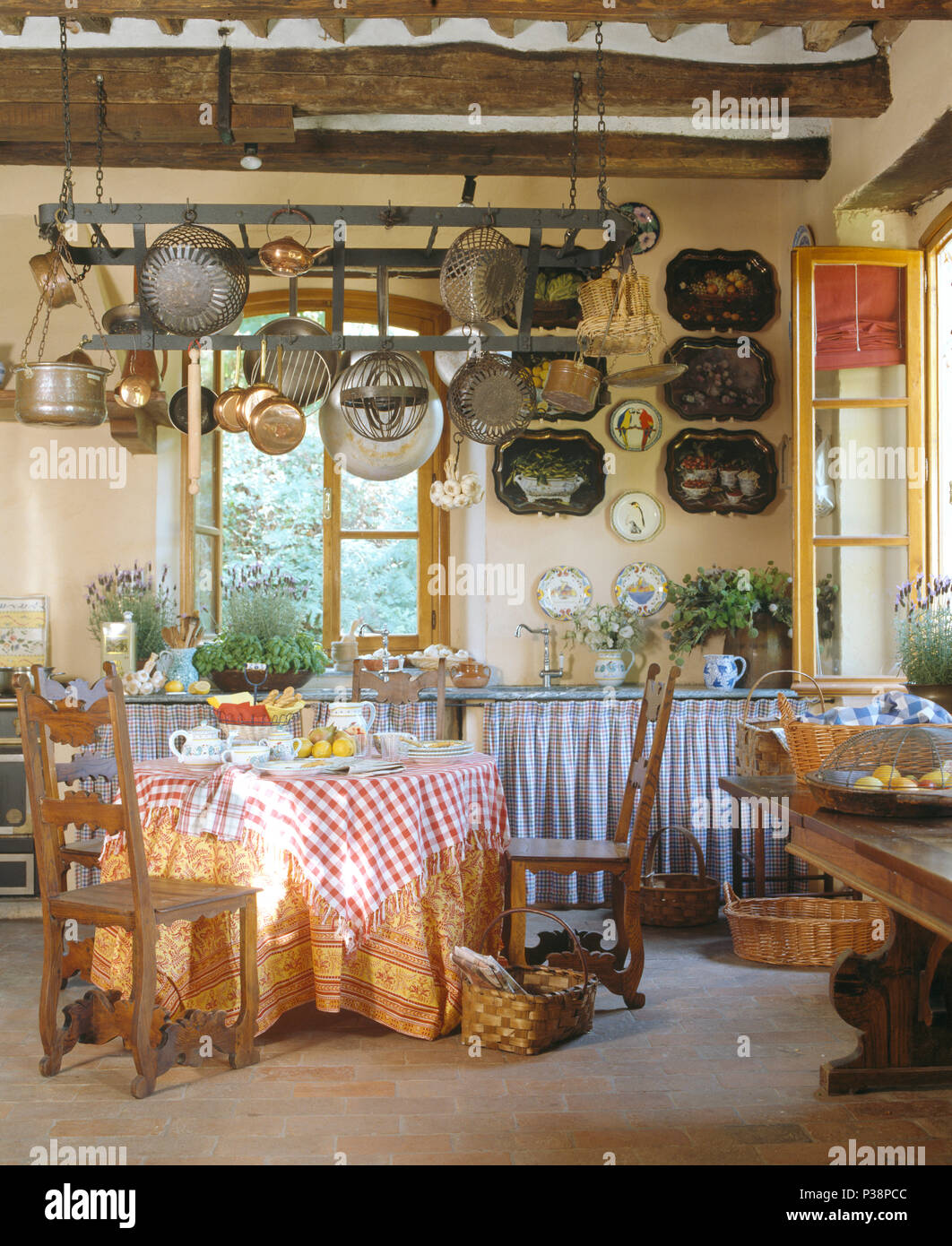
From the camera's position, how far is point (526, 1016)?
3387 mm

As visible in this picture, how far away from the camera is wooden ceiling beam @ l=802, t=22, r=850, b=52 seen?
15.2ft

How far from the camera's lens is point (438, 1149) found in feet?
9.04

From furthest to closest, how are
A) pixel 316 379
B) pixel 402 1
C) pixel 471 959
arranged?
pixel 316 379
pixel 402 1
pixel 471 959

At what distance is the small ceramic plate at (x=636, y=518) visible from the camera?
6.08 m

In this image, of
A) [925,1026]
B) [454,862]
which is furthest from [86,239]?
[925,1026]

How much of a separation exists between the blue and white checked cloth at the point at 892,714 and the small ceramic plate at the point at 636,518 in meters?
2.37

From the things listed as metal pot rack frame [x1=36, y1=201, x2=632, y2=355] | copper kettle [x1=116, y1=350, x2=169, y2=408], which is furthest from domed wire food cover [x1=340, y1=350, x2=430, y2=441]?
copper kettle [x1=116, y1=350, x2=169, y2=408]

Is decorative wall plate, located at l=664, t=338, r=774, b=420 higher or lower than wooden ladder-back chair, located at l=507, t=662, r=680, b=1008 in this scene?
higher

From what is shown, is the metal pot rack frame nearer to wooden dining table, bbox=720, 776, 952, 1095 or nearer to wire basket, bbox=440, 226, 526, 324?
wire basket, bbox=440, 226, 526, 324

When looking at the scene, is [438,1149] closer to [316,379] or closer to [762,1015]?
[762,1015]

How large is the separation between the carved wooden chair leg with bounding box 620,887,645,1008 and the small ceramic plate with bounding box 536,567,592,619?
7.80 feet

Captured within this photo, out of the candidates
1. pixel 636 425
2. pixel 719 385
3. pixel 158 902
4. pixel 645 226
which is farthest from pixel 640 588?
pixel 158 902

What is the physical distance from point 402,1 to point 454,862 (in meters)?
2.99

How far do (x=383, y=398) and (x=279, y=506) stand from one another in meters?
1.92
